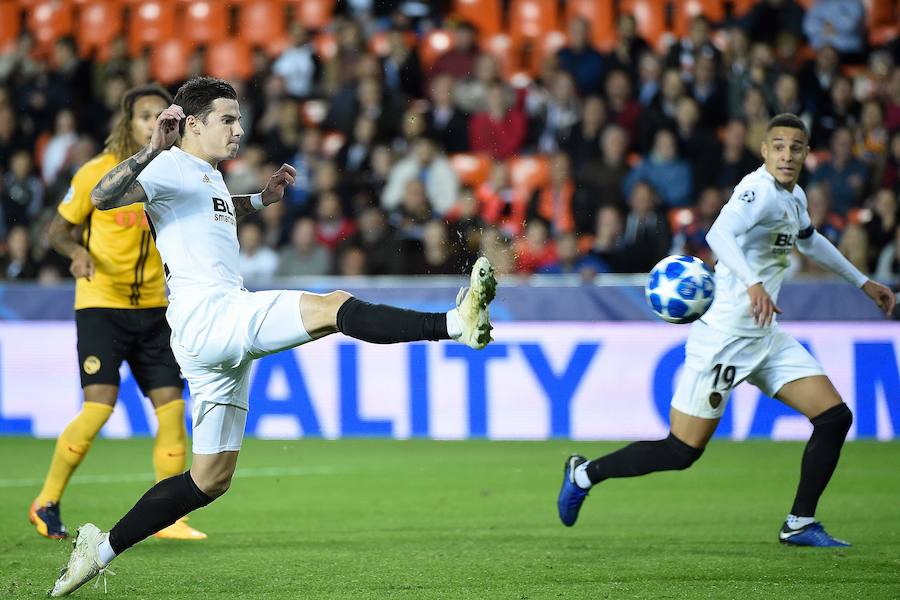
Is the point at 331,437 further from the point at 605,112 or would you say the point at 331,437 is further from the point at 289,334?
the point at 289,334

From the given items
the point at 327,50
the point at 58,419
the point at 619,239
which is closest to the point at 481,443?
the point at 619,239

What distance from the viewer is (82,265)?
6715 mm

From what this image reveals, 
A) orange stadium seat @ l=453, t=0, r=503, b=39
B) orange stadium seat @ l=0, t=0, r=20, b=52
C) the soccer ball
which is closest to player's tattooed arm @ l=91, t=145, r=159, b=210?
the soccer ball

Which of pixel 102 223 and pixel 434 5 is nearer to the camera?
pixel 102 223

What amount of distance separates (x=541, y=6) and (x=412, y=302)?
6054 mm

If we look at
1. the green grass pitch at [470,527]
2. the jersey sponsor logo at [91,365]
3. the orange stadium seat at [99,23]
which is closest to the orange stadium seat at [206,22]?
the orange stadium seat at [99,23]

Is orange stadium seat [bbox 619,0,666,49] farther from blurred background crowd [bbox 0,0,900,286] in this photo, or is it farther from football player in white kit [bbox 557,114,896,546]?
football player in white kit [bbox 557,114,896,546]

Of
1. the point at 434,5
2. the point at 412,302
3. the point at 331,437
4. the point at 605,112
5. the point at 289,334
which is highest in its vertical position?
the point at 434,5

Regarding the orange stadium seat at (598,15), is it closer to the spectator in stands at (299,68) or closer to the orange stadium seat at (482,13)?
the orange stadium seat at (482,13)

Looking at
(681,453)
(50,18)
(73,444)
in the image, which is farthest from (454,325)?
(50,18)

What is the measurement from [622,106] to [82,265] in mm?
7917

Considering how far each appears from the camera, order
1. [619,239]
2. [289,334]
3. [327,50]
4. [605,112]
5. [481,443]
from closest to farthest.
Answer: [289,334]
[481,443]
[619,239]
[605,112]
[327,50]

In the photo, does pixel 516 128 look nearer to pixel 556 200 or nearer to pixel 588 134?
pixel 588 134

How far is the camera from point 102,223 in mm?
6949
